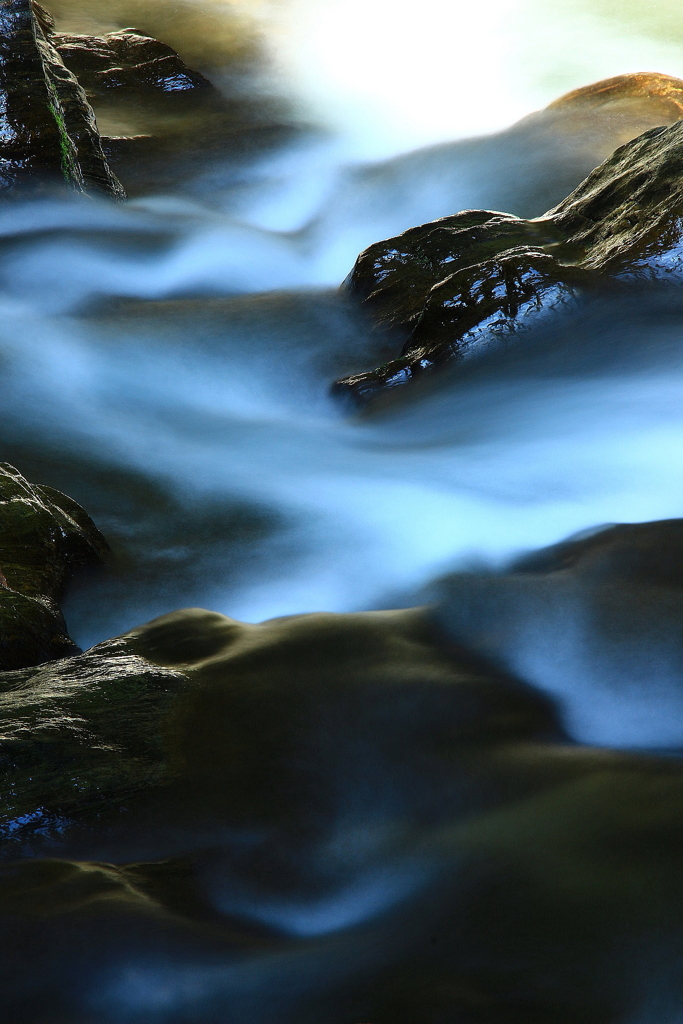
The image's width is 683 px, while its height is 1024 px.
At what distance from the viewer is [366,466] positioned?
15.9 feet

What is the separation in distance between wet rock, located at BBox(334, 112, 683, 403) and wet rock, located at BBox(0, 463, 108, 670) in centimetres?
220

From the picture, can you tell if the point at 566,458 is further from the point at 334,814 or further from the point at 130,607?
the point at 334,814

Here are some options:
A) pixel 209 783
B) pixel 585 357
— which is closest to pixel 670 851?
pixel 209 783

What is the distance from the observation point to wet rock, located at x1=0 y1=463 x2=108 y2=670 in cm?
311

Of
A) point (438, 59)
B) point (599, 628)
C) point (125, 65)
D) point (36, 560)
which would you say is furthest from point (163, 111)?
point (599, 628)

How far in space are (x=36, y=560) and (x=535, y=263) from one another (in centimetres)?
323

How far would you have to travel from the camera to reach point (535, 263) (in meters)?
5.26

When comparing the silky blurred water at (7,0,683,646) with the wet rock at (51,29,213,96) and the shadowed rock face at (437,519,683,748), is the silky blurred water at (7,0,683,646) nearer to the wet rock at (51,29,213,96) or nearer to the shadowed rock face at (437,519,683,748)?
the shadowed rock face at (437,519,683,748)

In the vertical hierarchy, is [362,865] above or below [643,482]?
below

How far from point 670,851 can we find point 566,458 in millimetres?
2763

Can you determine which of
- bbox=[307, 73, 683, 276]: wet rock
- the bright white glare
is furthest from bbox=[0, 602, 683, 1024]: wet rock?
the bright white glare

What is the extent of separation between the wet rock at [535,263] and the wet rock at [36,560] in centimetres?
220

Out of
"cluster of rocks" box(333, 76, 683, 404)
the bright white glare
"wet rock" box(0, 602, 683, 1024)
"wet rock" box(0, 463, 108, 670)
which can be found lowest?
"wet rock" box(0, 602, 683, 1024)

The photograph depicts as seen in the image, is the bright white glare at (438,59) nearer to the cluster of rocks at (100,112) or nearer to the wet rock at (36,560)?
the cluster of rocks at (100,112)
